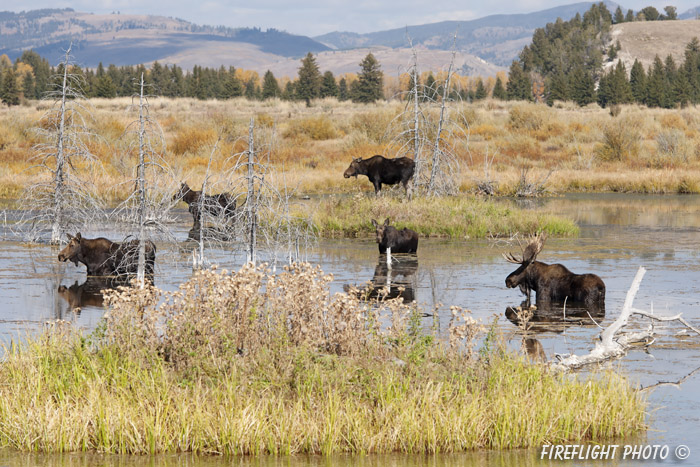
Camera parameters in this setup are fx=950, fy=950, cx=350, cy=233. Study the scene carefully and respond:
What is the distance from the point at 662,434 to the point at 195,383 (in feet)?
14.3

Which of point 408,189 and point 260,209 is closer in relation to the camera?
point 260,209

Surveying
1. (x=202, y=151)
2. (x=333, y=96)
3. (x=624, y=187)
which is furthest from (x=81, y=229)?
(x=333, y=96)

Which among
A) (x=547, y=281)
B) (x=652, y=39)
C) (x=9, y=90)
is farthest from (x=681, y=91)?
(x=547, y=281)

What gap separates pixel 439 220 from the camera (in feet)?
80.6

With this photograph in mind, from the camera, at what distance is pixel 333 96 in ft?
295

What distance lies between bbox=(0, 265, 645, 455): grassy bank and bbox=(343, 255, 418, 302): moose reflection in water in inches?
232

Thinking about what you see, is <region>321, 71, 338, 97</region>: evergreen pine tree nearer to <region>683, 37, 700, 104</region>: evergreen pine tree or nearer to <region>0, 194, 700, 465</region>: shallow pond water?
<region>683, 37, 700, 104</region>: evergreen pine tree

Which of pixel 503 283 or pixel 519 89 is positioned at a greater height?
pixel 519 89

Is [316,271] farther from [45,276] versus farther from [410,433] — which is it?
[45,276]

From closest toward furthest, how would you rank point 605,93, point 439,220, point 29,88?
point 439,220 < point 605,93 < point 29,88

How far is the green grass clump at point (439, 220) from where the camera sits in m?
24.4

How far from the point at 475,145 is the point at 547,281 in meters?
34.3

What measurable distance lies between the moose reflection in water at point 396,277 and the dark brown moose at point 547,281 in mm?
1843

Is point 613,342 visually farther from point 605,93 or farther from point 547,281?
point 605,93
